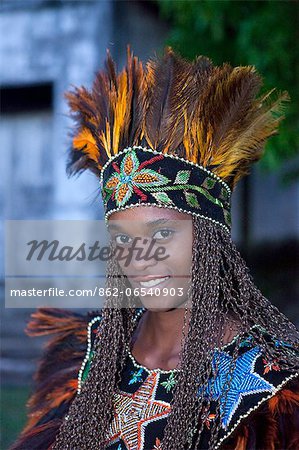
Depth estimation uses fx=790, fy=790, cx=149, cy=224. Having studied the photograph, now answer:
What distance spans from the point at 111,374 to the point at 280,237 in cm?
919

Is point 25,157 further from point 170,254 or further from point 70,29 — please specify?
point 170,254

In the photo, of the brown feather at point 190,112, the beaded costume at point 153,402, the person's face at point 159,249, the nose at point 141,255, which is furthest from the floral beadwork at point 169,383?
the brown feather at point 190,112

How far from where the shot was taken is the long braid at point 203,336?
224cm

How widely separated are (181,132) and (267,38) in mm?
2640

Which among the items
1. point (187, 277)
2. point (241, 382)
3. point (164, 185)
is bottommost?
point (241, 382)

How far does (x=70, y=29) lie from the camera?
22.6ft

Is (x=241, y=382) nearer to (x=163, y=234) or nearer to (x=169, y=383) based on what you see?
(x=169, y=383)

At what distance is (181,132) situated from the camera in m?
2.32

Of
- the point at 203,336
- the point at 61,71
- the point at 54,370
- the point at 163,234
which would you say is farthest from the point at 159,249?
the point at 61,71

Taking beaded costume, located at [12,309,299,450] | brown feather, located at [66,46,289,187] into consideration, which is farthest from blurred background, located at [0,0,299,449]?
brown feather, located at [66,46,289,187]

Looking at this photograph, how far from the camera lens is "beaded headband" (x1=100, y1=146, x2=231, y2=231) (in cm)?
229

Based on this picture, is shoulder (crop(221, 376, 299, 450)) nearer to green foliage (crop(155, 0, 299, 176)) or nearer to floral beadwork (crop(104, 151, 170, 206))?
floral beadwork (crop(104, 151, 170, 206))

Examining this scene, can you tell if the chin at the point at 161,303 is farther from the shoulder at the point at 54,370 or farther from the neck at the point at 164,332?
the shoulder at the point at 54,370

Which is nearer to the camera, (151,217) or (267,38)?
(151,217)
